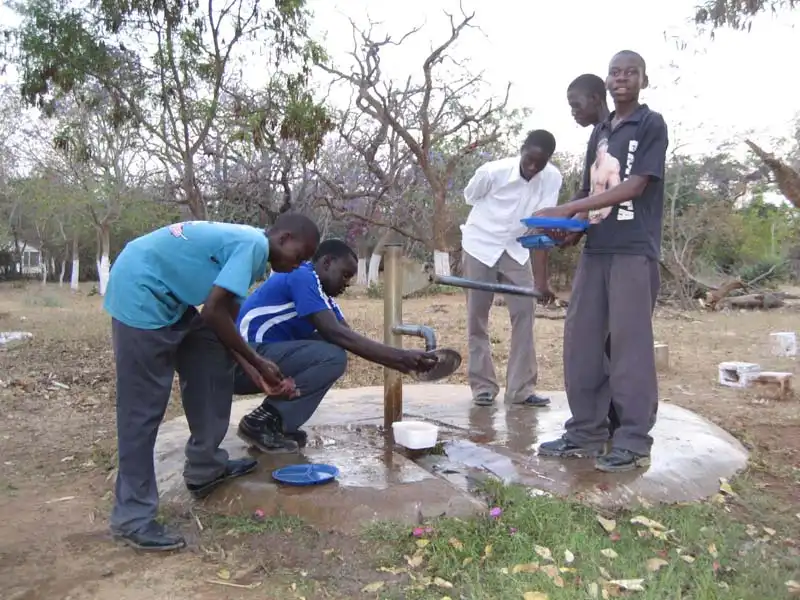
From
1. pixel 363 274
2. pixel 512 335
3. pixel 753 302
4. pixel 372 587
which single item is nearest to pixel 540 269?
pixel 512 335

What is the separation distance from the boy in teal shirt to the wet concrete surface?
32 centimetres

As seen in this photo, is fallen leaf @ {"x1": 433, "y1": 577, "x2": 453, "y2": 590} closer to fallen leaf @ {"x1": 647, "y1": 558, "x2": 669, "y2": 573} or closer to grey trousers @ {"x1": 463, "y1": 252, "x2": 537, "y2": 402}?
fallen leaf @ {"x1": 647, "y1": 558, "x2": 669, "y2": 573}

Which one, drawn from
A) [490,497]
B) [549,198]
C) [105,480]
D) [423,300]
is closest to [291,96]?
[549,198]

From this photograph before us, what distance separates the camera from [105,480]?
3.01m

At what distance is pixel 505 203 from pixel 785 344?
193 inches

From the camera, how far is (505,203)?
3863mm

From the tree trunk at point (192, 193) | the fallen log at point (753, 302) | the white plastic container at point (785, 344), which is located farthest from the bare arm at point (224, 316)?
the fallen log at point (753, 302)

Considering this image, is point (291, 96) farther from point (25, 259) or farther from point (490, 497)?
point (25, 259)

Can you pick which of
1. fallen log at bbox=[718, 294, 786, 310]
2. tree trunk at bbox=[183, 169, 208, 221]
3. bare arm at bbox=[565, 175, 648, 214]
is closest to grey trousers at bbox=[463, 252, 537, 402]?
bare arm at bbox=[565, 175, 648, 214]

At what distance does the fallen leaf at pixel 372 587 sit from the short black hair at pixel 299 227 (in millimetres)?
1070

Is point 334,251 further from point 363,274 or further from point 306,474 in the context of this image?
point 363,274

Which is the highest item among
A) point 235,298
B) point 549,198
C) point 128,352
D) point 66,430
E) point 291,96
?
point 291,96

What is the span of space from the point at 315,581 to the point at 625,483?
114 centimetres

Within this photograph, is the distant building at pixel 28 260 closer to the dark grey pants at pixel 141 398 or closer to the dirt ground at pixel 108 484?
the dirt ground at pixel 108 484
